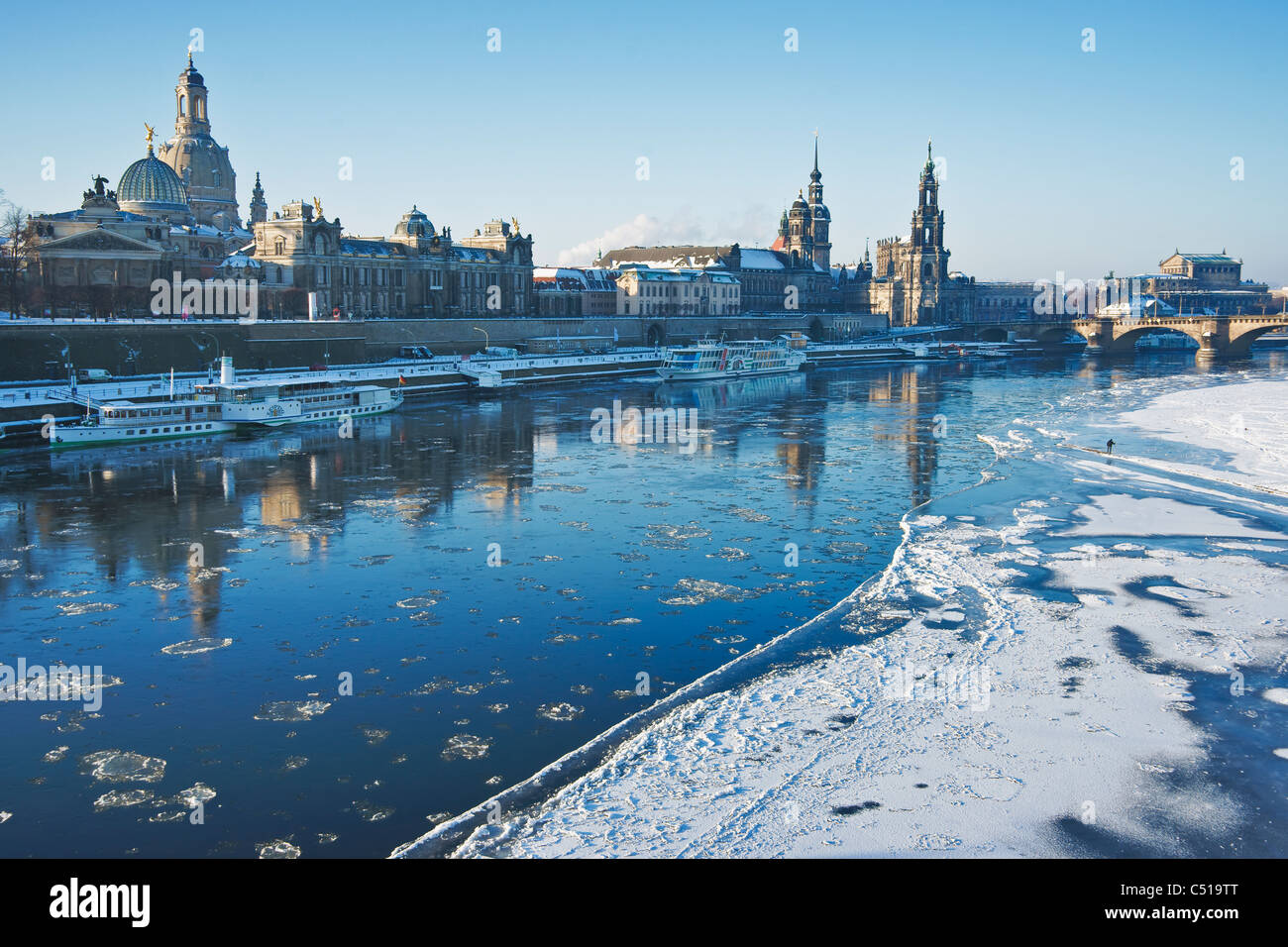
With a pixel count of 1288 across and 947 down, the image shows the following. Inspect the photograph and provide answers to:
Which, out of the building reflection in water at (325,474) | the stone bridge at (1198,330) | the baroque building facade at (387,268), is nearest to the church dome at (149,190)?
the baroque building facade at (387,268)

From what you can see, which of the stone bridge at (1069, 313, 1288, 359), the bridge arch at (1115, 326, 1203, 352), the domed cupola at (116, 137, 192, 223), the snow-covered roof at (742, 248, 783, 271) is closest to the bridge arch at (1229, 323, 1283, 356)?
the stone bridge at (1069, 313, 1288, 359)

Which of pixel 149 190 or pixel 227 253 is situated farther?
pixel 227 253

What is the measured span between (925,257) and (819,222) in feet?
59.1

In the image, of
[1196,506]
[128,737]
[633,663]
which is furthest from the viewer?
[1196,506]

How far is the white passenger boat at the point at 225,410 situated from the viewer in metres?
43.2

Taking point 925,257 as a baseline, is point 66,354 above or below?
below

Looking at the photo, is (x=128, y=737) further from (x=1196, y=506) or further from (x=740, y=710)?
(x=1196, y=506)

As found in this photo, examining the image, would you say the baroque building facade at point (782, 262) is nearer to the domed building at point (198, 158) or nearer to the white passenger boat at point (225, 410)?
the domed building at point (198, 158)

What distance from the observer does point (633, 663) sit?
17.2 metres

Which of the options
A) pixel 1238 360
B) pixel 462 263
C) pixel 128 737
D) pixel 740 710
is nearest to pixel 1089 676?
pixel 740 710

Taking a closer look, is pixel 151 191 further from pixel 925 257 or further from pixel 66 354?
pixel 925 257

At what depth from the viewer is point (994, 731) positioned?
46.4ft

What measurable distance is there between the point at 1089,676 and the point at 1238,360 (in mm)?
104309

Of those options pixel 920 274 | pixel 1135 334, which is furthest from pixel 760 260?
pixel 1135 334
